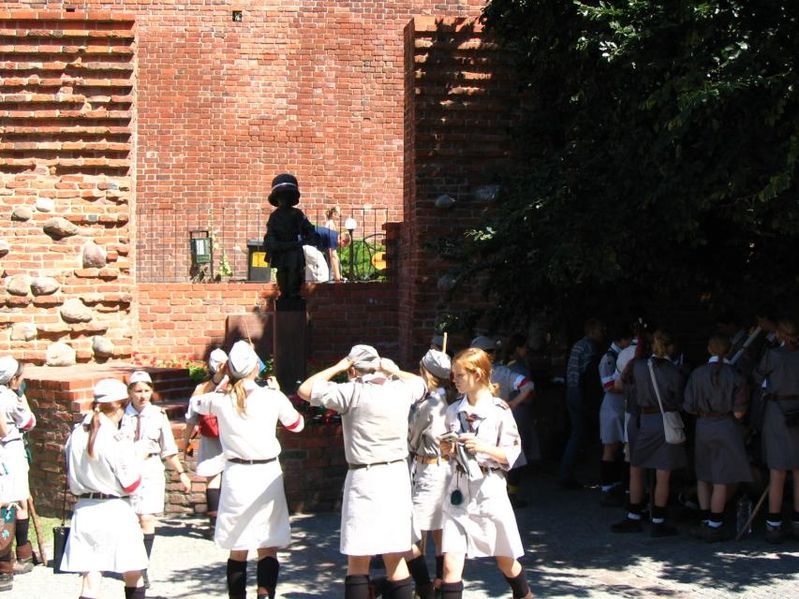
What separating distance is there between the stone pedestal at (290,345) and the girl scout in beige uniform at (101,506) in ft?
15.1

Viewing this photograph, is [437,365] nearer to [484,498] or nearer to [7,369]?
[484,498]

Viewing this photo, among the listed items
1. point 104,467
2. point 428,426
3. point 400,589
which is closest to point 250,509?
point 104,467

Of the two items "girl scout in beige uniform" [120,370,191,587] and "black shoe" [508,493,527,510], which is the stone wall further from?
"black shoe" [508,493,527,510]

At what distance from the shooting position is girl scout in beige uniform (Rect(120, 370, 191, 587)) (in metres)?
7.87

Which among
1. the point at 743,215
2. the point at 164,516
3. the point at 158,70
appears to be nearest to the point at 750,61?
the point at 743,215

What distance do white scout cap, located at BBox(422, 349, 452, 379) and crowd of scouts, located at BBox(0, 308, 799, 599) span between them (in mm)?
12

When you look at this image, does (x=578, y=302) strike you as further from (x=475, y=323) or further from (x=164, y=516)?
(x=164, y=516)

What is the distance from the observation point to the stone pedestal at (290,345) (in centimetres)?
1113

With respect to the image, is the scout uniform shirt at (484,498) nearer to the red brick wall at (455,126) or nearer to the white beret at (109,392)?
the white beret at (109,392)

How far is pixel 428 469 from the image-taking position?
7.19 meters

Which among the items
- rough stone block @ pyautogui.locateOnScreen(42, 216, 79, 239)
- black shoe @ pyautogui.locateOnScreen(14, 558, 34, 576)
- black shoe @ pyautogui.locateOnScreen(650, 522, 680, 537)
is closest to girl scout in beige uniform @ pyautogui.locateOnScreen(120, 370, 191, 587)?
black shoe @ pyautogui.locateOnScreen(14, 558, 34, 576)

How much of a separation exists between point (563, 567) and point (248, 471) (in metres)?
2.70

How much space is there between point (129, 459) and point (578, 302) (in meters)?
5.81

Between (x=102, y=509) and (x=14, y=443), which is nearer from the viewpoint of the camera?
(x=102, y=509)
